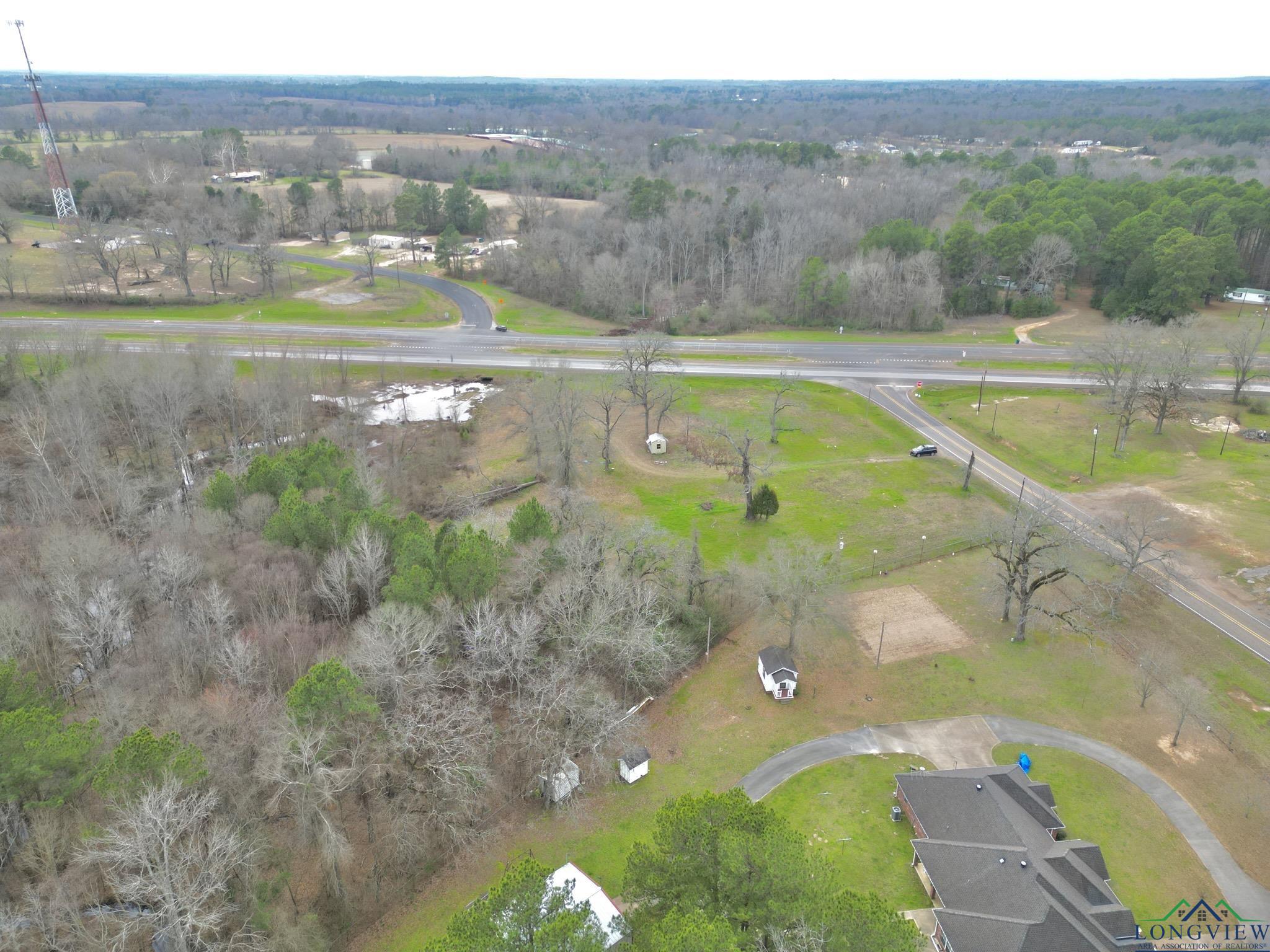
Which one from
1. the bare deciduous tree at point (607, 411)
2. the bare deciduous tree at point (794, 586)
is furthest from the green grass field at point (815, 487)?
the bare deciduous tree at point (794, 586)

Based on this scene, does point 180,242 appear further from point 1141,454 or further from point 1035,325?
point 1035,325

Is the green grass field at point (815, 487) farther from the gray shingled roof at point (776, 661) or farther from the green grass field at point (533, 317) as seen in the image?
the green grass field at point (533, 317)

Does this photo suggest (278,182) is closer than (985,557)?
No

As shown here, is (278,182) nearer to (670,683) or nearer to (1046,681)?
(670,683)

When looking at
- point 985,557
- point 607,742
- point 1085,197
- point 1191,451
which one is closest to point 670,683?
point 607,742

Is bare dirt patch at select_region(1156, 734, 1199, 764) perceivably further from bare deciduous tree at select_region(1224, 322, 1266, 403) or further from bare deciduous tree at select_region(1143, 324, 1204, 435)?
bare deciduous tree at select_region(1224, 322, 1266, 403)

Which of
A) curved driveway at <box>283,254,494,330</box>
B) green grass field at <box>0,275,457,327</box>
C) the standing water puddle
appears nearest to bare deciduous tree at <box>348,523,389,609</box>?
the standing water puddle
